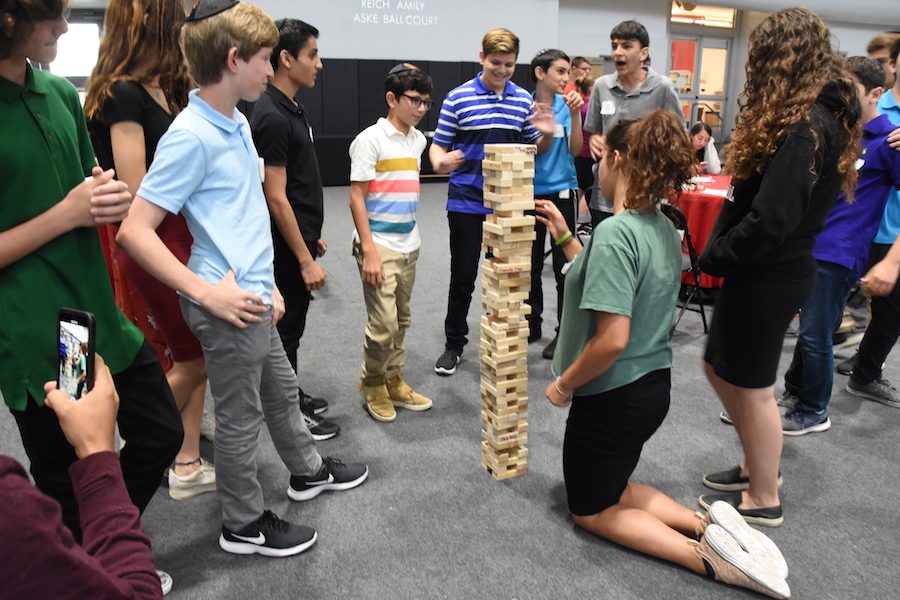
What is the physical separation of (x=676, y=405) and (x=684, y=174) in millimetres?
1573

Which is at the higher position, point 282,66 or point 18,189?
point 282,66

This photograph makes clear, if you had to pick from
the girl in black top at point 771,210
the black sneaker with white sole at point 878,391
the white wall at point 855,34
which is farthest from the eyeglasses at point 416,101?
the white wall at point 855,34

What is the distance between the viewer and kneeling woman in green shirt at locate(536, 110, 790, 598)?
70.4 inches

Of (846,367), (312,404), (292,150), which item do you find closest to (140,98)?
(292,150)

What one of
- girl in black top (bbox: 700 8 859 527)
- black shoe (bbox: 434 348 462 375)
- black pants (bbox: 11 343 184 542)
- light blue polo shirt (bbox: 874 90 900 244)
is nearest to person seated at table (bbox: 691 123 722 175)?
light blue polo shirt (bbox: 874 90 900 244)

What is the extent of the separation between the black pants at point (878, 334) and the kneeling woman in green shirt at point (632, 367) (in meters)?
1.71

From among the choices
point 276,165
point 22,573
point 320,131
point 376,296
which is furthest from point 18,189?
point 320,131

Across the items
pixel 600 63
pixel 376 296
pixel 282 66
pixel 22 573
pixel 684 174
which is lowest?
pixel 376 296

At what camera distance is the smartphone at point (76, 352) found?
110cm

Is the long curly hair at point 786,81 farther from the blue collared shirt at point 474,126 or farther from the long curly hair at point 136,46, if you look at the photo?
the long curly hair at point 136,46

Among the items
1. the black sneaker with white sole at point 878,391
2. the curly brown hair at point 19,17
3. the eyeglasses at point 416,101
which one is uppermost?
the curly brown hair at point 19,17

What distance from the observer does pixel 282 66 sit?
246 centimetres

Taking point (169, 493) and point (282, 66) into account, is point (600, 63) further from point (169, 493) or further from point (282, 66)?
point (169, 493)

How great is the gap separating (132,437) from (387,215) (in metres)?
1.47
